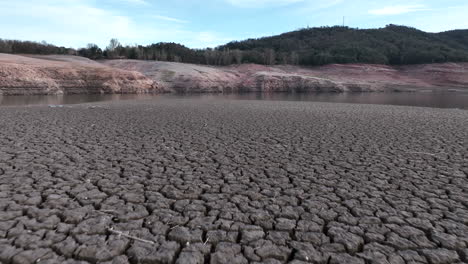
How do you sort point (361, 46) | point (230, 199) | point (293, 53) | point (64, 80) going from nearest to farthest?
point (230, 199) → point (64, 80) → point (293, 53) → point (361, 46)

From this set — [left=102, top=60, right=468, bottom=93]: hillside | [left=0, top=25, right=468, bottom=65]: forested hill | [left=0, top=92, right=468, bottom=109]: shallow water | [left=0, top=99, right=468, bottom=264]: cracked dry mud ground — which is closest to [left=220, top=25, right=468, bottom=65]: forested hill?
[left=0, top=25, right=468, bottom=65]: forested hill

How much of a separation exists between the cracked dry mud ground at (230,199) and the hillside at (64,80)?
108 ft

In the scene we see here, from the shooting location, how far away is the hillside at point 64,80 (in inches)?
1432

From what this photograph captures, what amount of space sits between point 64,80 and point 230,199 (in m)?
42.4

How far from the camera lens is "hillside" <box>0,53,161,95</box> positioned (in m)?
36.4

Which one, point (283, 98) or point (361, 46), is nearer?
point (283, 98)

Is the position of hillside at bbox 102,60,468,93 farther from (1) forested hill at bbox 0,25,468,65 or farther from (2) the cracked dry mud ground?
(2) the cracked dry mud ground

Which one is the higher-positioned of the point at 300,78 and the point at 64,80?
the point at 300,78

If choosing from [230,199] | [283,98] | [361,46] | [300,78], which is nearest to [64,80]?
[283,98]

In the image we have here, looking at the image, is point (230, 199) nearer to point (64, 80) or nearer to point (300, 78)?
point (64, 80)

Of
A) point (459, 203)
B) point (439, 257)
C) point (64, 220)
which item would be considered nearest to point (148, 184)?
point (64, 220)

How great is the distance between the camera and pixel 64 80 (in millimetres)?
41000

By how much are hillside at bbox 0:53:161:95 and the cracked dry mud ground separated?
32.8 meters

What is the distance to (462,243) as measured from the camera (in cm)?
367
